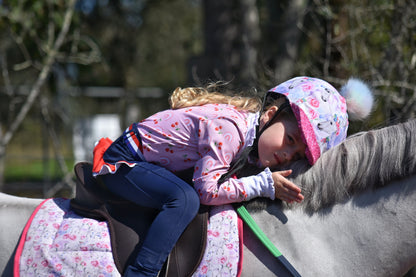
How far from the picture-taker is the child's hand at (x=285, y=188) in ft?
6.05

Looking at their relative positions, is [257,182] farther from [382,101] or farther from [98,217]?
[382,101]

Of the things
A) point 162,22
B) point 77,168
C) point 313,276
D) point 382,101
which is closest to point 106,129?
point 382,101

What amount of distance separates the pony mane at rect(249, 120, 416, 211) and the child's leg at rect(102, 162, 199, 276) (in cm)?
32

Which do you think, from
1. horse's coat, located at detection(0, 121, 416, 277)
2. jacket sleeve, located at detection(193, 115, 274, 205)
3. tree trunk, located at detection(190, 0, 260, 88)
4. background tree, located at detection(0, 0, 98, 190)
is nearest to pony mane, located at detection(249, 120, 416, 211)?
horse's coat, located at detection(0, 121, 416, 277)

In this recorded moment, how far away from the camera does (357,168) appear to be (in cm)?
189

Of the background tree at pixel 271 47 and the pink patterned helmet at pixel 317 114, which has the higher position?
the pink patterned helmet at pixel 317 114

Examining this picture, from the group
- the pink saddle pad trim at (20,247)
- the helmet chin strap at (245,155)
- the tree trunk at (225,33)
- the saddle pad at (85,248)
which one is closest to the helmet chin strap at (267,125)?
the helmet chin strap at (245,155)

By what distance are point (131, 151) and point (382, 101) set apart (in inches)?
114

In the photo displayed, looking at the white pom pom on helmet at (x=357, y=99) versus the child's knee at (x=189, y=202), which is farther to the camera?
the white pom pom on helmet at (x=357, y=99)

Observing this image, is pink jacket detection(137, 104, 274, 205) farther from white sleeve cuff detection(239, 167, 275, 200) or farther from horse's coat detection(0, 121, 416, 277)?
horse's coat detection(0, 121, 416, 277)

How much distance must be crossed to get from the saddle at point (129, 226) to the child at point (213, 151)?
45 mm

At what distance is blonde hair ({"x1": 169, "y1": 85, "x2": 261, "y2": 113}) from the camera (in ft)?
6.91

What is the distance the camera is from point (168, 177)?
1.94 m

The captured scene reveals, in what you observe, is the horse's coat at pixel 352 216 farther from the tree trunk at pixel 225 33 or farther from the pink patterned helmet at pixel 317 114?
the tree trunk at pixel 225 33
